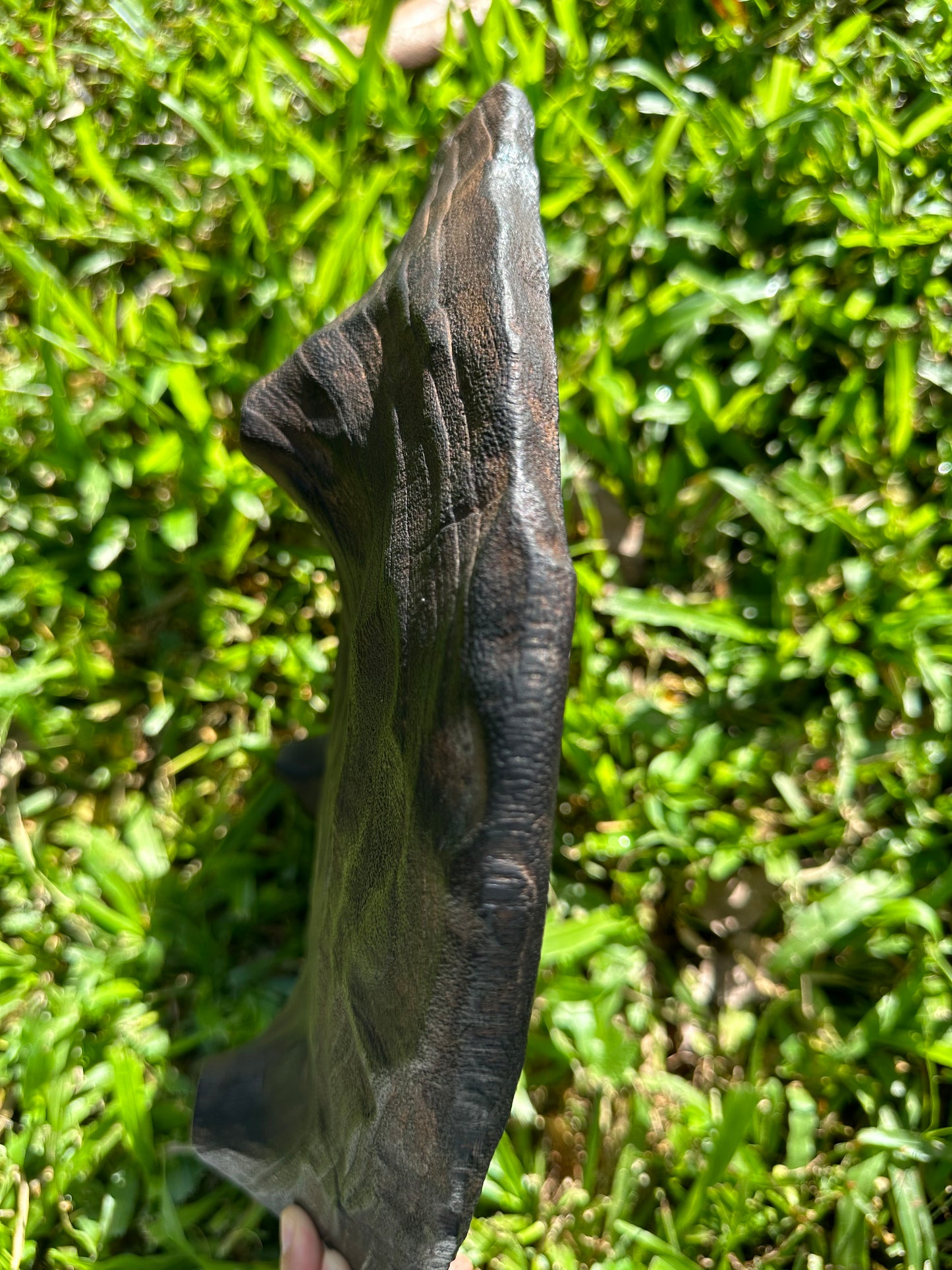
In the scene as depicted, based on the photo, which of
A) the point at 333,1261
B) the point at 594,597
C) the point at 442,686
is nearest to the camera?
the point at 442,686

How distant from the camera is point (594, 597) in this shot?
6.86 feet

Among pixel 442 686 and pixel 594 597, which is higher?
pixel 442 686

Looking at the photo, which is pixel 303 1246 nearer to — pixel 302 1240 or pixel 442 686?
pixel 302 1240

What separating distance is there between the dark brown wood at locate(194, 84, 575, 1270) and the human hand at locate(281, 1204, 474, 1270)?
191mm

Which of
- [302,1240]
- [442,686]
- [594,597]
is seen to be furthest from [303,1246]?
[594,597]

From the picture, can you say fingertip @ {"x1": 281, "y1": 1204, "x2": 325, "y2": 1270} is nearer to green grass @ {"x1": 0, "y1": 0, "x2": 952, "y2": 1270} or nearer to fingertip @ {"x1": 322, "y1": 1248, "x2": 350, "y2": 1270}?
fingertip @ {"x1": 322, "y1": 1248, "x2": 350, "y2": 1270}

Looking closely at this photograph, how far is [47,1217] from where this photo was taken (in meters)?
1.78

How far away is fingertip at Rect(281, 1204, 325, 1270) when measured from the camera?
4.32 feet

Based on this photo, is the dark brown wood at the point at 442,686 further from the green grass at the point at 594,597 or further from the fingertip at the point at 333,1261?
the green grass at the point at 594,597

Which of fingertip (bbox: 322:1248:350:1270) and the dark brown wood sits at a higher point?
the dark brown wood

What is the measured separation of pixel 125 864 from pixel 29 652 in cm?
48

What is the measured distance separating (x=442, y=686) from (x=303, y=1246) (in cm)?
98

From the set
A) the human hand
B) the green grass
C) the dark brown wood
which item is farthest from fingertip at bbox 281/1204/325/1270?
the green grass

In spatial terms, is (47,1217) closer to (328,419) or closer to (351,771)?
(351,771)
